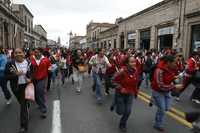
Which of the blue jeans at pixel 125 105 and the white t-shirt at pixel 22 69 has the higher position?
the white t-shirt at pixel 22 69

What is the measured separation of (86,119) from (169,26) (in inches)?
652

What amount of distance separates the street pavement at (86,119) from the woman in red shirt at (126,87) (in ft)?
1.49

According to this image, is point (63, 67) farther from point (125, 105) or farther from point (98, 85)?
point (125, 105)

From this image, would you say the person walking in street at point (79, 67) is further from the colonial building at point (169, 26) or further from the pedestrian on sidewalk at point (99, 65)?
the colonial building at point (169, 26)

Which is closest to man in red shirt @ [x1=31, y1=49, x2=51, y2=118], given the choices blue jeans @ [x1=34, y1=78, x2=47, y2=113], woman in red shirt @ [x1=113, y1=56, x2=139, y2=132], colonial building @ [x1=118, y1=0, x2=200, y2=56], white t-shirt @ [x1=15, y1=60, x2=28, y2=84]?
blue jeans @ [x1=34, y1=78, x2=47, y2=113]

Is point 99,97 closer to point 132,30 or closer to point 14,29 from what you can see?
point 132,30

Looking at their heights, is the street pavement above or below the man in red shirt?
below

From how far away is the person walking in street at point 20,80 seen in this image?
5621 millimetres

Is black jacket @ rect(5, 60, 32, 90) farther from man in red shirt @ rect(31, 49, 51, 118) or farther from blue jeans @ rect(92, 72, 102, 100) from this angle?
blue jeans @ rect(92, 72, 102, 100)

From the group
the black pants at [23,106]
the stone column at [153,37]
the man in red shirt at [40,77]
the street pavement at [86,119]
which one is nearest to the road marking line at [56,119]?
the street pavement at [86,119]

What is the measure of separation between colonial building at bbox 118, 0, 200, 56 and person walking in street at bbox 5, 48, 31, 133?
14070mm

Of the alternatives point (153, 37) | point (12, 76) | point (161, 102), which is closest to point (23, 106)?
point (12, 76)

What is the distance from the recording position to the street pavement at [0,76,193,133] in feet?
19.5

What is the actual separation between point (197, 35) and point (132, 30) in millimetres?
14770
